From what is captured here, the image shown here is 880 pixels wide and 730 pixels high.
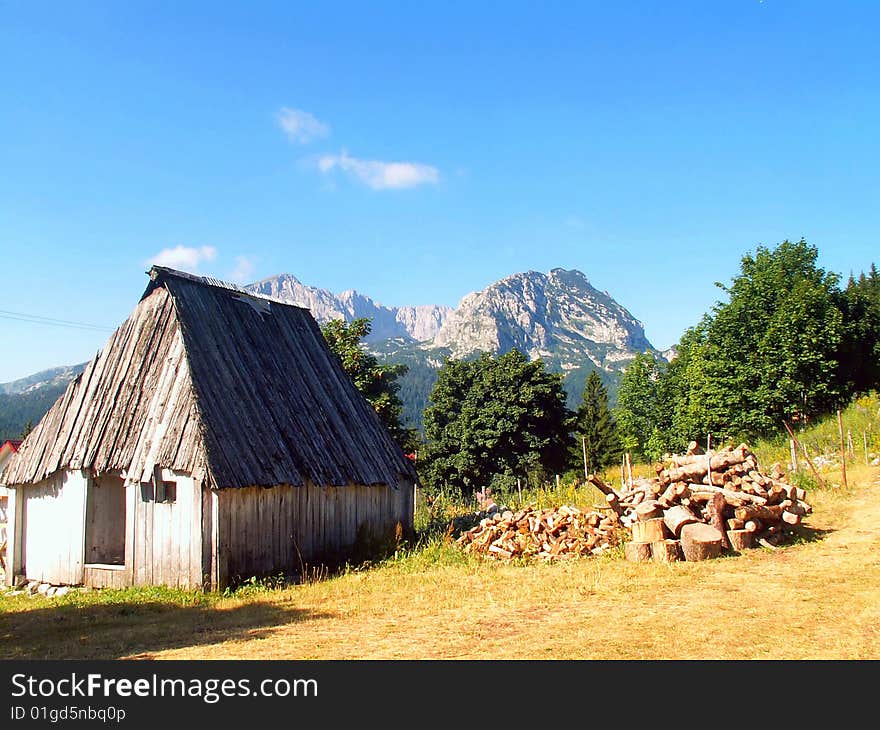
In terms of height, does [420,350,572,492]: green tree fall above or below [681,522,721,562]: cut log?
above

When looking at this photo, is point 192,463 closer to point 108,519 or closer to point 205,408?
point 205,408

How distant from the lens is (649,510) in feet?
54.6

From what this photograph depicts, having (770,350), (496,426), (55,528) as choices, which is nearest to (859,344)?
(770,350)

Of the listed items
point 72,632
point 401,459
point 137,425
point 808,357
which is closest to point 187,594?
→ point 72,632

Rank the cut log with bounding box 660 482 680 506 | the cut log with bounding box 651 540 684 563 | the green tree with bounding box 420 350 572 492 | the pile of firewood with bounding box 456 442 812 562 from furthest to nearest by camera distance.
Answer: the green tree with bounding box 420 350 572 492 < the cut log with bounding box 660 482 680 506 < the pile of firewood with bounding box 456 442 812 562 < the cut log with bounding box 651 540 684 563

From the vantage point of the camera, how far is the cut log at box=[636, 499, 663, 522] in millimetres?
16673

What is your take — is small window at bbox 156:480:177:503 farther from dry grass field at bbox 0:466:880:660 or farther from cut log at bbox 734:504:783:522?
cut log at bbox 734:504:783:522

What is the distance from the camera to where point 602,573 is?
15.0 meters

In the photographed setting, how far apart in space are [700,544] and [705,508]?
1361 millimetres

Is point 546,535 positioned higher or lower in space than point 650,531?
lower

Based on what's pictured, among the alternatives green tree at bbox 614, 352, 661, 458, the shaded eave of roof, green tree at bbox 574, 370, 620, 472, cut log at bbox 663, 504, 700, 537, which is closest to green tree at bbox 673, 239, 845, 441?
green tree at bbox 614, 352, 661, 458

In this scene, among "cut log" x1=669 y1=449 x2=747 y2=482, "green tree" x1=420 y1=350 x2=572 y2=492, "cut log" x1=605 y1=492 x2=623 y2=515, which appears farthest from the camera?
"green tree" x1=420 y1=350 x2=572 y2=492

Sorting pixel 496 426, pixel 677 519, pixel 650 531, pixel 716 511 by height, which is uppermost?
pixel 496 426

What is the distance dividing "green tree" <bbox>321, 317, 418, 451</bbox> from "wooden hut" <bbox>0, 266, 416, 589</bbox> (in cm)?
1564
